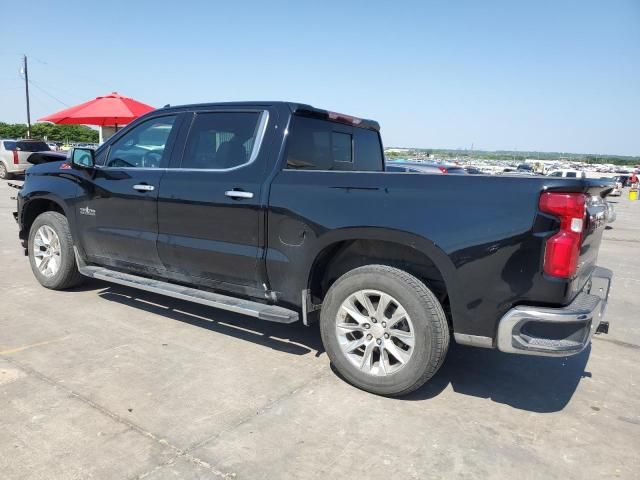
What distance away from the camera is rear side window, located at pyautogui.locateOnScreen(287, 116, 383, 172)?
3900 mm

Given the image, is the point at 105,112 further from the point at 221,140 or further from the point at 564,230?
the point at 564,230

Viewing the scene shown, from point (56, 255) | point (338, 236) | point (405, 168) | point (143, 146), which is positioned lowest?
point (56, 255)

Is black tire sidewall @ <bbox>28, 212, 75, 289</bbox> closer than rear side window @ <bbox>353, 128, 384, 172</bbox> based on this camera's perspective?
No

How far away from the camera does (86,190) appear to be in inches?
190

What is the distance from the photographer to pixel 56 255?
17.4ft

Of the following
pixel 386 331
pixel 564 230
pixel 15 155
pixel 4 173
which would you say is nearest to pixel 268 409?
pixel 386 331

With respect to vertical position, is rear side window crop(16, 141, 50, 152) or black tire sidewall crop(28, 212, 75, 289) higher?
rear side window crop(16, 141, 50, 152)

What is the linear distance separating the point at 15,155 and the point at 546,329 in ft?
75.2

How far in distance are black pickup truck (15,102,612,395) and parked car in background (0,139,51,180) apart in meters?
18.5

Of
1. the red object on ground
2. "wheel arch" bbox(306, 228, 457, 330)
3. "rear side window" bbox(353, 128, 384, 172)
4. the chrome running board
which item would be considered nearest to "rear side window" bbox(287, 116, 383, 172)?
"rear side window" bbox(353, 128, 384, 172)

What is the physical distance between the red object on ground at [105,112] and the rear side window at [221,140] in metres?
8.99

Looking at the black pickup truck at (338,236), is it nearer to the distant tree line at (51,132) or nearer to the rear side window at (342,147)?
the rear side window at (342,147)

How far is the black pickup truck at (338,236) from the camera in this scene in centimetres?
280

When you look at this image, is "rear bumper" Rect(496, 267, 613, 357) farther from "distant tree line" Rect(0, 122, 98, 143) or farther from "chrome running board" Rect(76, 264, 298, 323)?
"distant tree line" Rect(0, 122, 98, 143)
